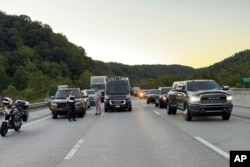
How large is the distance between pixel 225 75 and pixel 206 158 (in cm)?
10540

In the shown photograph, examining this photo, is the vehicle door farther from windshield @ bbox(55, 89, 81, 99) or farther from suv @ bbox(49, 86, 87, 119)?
windshield @ bbox(55, 89, 81, 99)

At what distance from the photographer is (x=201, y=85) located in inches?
909

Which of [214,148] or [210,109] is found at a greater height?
[210,109]

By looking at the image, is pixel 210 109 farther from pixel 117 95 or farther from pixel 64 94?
pixel 117 95

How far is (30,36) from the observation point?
11656 cm

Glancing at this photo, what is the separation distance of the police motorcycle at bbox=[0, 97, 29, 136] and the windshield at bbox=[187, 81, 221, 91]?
840 centimetres

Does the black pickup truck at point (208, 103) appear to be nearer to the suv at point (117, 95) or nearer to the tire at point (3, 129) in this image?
the tire at point (3, 129)

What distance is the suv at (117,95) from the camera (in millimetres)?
33312

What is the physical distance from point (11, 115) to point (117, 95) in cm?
1697

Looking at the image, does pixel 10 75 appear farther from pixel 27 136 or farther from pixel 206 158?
pixel 206 158

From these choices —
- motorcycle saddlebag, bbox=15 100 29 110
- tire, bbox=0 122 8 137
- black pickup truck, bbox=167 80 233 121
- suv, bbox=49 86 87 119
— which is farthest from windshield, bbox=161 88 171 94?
tire, bbox=0 122 8 137

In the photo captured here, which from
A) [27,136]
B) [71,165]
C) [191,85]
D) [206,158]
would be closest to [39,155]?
[71,165]

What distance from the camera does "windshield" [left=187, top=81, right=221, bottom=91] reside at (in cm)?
2289

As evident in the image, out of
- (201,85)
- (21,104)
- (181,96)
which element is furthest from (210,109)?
(21,104)
